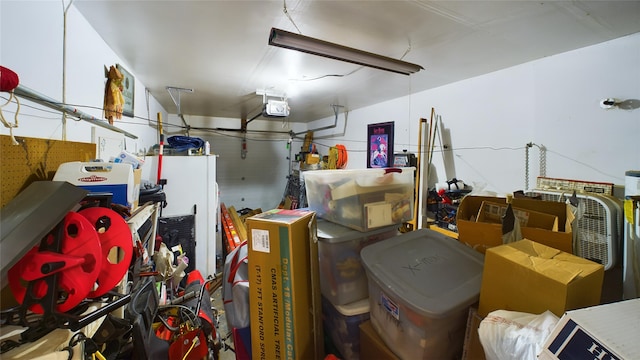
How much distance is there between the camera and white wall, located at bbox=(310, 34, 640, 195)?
5.75 ft

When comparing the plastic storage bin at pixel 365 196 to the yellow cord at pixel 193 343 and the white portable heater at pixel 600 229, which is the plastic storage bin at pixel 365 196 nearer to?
the yellow cord at pixel 193 343

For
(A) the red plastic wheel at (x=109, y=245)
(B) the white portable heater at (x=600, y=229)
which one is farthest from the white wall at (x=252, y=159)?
(B) the white portable heater at (x=600, y=229)

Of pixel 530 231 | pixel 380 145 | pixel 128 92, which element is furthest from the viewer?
pixel 380 145

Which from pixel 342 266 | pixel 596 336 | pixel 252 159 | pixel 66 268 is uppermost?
pixel 252 159

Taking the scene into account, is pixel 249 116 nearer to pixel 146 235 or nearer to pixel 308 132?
pixel 308 132

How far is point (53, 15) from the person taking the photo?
3.95ft

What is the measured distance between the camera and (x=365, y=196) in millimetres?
1313

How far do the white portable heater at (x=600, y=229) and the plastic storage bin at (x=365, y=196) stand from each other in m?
1.15

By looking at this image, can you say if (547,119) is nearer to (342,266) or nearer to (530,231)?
(530,231)

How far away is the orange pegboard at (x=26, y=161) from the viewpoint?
2.71ft

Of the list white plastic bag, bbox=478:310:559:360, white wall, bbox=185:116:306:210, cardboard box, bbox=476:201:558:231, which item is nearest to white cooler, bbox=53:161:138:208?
white plastic bag, bbox=478:310:559:360

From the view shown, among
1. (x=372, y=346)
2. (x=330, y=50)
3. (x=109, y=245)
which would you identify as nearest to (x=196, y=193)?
(x=109, y=245)

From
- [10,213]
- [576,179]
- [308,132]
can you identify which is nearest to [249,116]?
[308,132]

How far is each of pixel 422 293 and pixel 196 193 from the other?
2.76m
